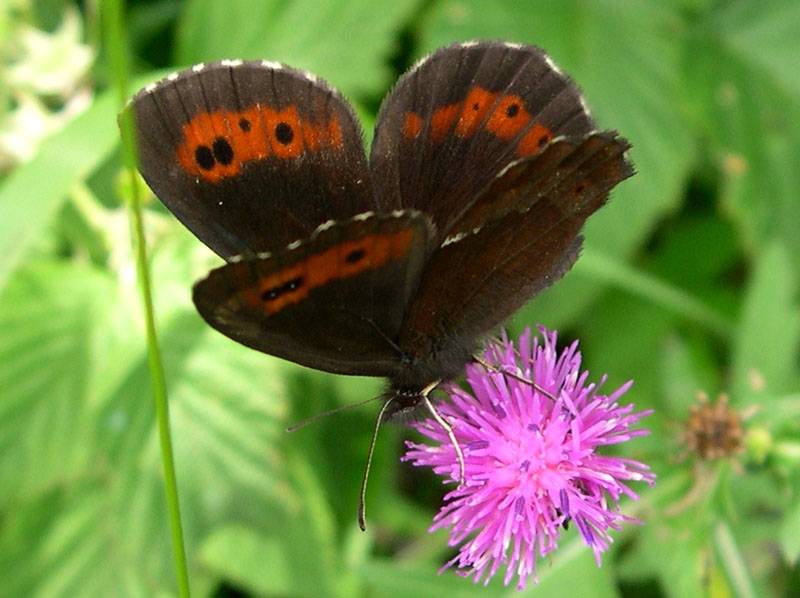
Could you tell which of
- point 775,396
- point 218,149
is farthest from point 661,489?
point 218,149

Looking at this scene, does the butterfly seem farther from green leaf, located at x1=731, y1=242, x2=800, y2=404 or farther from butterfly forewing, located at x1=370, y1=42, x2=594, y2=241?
green leaf, located at x1=731, y1=242, x2=800, y2=404

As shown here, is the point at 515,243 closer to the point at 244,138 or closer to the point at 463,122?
the point at 463,122

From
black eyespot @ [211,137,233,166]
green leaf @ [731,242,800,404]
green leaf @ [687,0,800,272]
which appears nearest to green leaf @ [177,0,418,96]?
green leaf @ [687,0,800,272]

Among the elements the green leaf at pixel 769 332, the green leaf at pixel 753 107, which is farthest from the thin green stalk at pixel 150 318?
the green leaf at pixel 753 107

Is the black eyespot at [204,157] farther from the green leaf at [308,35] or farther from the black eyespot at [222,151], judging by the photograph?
the green leaf at [308,35]

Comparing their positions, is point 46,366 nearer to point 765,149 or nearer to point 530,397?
point 530,397

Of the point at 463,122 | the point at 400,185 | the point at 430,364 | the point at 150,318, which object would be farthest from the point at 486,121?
the point at 150,318

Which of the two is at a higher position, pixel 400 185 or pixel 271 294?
A: pixel 400 185
